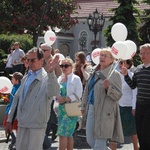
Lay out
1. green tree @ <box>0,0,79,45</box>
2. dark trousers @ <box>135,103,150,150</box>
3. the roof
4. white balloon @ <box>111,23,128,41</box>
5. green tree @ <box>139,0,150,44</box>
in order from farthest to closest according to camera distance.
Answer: the roof → green tree @ <box>139,0,150,44</box> → green tree @ <box>0,0,79,45</box> → white balloon @ <box>111,23,128,41</box> → dark trousers @ <box>135,103,150,150</box>

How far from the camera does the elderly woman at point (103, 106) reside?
7.57 meters

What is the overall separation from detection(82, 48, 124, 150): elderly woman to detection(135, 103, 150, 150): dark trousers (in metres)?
0.40

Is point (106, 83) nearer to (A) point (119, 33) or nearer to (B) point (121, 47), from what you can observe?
(B) point (121, 47)

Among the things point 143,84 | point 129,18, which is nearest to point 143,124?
point 143,84

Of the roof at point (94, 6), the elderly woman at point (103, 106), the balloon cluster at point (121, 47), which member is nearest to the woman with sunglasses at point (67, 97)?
the balloon cluster at point (121, 47)

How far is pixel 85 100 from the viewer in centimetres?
789

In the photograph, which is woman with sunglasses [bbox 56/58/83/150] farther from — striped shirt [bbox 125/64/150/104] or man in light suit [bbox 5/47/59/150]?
man in light suit [bbox 5/47/59/150]

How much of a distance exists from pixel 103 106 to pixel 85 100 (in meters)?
0.40

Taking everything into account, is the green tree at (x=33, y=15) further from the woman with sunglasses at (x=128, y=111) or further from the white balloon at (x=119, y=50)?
the white balloon at (x=119, y=50)

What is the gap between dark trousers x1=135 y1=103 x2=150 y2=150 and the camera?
7.94 metres

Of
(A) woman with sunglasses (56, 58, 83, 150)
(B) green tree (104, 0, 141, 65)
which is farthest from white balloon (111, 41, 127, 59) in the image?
(B) green tree (104, 0, 141, 65)

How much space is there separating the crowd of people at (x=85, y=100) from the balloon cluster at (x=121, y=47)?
252 millimetres

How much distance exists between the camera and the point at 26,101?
21.5 feet

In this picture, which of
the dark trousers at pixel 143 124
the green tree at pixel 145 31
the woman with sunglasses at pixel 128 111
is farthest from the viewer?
the green tree at pixel 145 31
